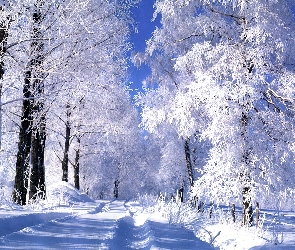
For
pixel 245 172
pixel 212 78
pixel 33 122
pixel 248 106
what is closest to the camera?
pixel 245 172

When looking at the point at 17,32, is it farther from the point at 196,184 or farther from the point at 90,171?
the point at 90,171

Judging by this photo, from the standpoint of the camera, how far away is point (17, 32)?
7078mm

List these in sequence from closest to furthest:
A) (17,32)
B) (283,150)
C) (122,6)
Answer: (17,32) < (283,150) < (122,6)

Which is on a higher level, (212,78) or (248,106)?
(212,78)

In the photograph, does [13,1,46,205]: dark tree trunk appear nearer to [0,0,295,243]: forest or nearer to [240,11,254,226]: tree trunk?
[0,0,295,243]: forest

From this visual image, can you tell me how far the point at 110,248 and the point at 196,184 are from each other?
5534 mm

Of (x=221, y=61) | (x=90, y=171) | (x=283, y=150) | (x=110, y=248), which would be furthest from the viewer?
(x=90, y=171)

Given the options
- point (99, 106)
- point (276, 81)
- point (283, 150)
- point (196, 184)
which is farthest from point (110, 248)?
point (99, 106)

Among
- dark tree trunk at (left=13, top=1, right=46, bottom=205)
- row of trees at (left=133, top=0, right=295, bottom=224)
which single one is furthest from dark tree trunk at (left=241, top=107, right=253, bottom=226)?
dark tree trunk at (left=13, top=1, right=46, bottom=205)

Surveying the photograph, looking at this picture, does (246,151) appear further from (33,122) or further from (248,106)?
(33,122)

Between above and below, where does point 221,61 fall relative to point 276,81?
above

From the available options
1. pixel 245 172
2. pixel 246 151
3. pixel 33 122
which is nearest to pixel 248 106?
pixel 246 151

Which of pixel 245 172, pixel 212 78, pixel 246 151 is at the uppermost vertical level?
pixel 212 78

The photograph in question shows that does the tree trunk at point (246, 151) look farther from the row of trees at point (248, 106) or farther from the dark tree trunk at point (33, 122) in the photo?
the dark tree trunk at point (33, 122)
